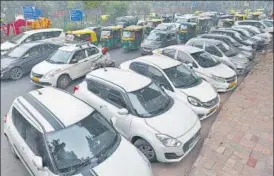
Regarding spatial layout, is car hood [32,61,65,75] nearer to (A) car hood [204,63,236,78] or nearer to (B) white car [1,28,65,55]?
(B) white car [1,28,65,55]

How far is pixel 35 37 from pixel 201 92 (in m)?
10.5

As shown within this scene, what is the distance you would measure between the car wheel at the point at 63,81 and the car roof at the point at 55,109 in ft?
12.7

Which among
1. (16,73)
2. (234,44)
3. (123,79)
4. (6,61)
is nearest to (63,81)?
(16,73)

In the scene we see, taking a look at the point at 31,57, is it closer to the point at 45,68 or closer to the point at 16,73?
the point at 16,73

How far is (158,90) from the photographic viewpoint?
6508mm

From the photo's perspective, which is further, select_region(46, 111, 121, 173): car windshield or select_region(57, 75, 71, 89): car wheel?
select_region(57, 75, 71, 89): car wheel

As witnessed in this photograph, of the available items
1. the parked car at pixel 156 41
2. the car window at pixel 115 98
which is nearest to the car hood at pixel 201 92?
the car window at pixel 115 98

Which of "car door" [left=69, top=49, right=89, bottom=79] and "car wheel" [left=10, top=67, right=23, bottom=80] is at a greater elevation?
"car door" [left=69, top=49, right=89, bottom=79]

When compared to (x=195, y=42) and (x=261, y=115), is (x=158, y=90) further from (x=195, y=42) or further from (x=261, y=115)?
(x=195, y=42)

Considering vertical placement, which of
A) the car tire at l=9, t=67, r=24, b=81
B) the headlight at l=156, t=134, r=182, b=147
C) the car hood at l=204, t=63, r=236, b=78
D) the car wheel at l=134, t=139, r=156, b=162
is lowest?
→ the car tire at l=9, t=67, r=24, b=81

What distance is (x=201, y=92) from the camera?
24.5 ft

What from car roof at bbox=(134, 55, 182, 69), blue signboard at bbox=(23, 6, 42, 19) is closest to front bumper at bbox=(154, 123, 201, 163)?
car roof at bbox=(134, 55, 182, 69)

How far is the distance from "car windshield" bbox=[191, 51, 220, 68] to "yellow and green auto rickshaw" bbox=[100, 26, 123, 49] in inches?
311

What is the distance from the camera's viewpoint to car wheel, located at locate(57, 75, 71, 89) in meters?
9.63
